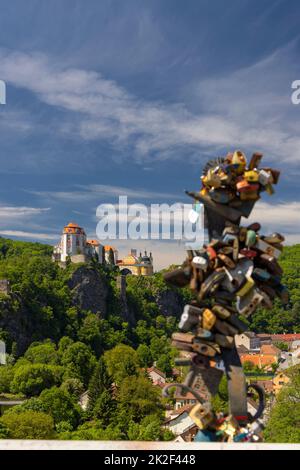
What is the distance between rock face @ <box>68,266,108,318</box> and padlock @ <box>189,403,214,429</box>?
7433cm

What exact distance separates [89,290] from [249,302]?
76.6 meters

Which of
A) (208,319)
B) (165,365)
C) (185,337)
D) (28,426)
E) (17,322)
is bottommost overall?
(165,365)

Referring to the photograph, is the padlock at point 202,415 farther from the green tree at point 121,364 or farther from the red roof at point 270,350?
the red roof at point 270,350

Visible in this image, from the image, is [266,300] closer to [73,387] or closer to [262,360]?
[73,387]

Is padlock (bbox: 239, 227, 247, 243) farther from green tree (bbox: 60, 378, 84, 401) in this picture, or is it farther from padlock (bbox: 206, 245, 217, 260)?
green tree (bbox: 60, 378, 84, 401)

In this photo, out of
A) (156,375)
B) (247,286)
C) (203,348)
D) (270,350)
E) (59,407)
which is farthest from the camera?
(270,350)

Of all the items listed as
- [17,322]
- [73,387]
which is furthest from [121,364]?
[17,322]

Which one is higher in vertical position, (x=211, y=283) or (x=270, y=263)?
(x=270, y=263)

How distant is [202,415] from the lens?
226 inches

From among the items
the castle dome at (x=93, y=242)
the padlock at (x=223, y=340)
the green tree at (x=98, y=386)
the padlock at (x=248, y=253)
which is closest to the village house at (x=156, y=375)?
the green tree at (x=98, y=386)

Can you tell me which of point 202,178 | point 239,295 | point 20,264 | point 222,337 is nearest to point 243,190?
point 202,178

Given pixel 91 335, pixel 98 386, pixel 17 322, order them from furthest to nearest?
1. pixel 91 335
2. pixel 17 322
3. pixel 98 386

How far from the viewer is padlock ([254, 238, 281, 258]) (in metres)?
6.08

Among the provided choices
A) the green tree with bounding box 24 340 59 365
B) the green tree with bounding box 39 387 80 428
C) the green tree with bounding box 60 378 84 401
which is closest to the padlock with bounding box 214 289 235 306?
the green tree with bounding box 39 387 80 428
